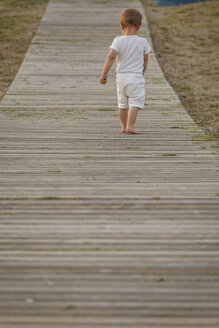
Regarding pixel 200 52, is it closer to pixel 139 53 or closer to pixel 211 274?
pixel 139 53

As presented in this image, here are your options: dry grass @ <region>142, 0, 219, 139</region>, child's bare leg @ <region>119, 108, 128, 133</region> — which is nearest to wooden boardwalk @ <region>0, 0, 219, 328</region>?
child's bare leg @ <region>119, 108, 128, 133</region>

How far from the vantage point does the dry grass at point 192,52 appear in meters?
7.63

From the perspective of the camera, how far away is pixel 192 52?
10914 mm

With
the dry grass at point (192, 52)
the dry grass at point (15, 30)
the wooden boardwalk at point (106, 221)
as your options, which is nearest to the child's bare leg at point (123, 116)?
the wooden boardwalk at point (106, 221)

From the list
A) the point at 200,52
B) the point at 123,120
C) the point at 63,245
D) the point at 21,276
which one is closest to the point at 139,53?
the point at 123,120

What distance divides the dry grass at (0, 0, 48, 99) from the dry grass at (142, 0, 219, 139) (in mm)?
2883

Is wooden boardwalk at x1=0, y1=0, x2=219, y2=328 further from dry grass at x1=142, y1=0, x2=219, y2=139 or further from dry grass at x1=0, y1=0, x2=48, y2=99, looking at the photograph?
dry grass at x1=0, y1=0, x2=48, y2=99

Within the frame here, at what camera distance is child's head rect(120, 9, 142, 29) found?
497 centimetres

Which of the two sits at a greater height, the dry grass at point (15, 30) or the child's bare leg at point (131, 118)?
the child's bare leg at point (131, 118)

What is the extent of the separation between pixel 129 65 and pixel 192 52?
241 inches

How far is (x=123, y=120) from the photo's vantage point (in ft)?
17.3

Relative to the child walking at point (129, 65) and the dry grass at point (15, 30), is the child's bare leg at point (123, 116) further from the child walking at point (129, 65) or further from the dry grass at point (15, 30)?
the dry grass at point (15, 30)

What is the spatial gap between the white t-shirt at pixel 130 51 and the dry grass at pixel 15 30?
337cm

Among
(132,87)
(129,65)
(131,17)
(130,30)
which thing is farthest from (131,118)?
(131,17)
